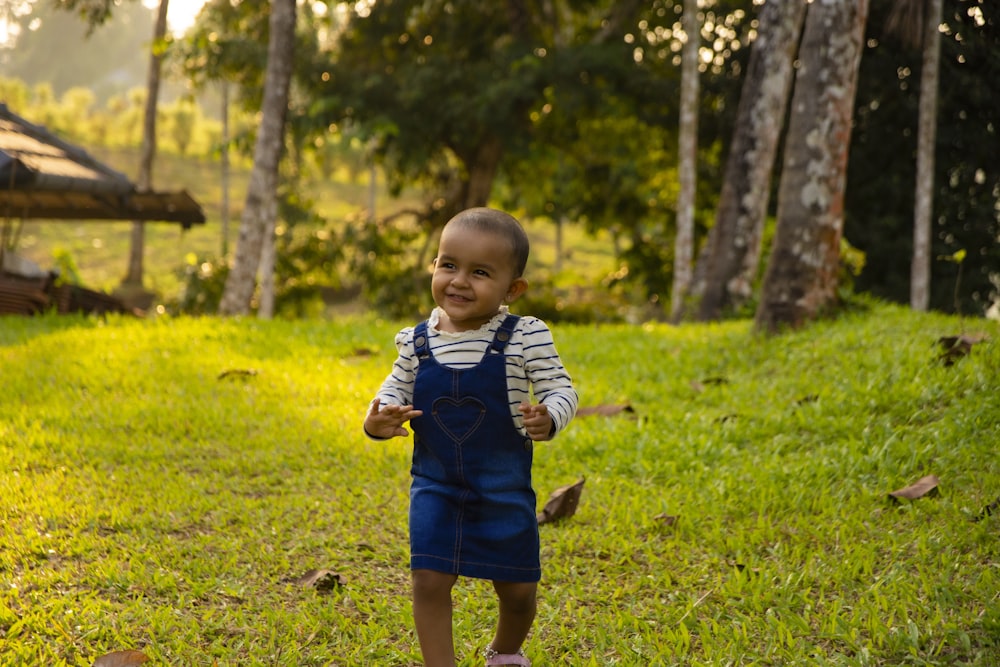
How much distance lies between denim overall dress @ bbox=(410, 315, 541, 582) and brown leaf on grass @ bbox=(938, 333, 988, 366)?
3.89 m

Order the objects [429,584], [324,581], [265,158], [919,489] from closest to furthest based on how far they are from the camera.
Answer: [429,584], [324,581], [919,489], [265,158]

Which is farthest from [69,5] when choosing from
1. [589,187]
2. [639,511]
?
[639,511]

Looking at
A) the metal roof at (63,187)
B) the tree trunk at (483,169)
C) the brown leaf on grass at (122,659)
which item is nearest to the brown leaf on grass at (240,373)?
the metal roof at (63,187)

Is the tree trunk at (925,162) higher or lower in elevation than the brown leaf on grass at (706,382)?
higher

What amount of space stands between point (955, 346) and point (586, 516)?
290 cm

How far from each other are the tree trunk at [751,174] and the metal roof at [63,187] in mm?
6574

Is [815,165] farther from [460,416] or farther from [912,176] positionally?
[912,176]

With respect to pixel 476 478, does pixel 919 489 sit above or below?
below

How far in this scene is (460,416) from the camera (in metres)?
2.65

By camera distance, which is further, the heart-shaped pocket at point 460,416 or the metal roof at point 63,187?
the metal roof at point 63,187

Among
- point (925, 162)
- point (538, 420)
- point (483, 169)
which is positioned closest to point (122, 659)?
point (538, 420)

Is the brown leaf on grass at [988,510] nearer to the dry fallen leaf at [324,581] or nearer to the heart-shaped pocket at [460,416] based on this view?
the heart-shaped pocket at [460,416]

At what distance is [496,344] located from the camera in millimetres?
2688

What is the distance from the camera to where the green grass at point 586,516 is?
122 inches
